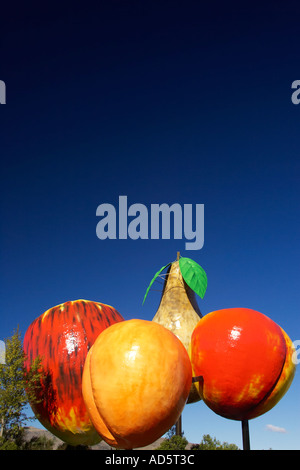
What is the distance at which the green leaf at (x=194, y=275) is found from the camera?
7.48 m

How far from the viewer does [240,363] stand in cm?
519

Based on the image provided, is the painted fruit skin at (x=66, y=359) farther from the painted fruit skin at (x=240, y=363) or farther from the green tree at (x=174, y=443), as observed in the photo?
the painted fruit skin at (x=240, y=363)

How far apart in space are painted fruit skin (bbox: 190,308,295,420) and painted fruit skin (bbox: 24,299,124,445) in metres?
1.95

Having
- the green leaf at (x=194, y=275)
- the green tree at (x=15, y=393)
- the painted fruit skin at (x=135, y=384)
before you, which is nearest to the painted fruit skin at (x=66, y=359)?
the green tree at (x=15, y=393)

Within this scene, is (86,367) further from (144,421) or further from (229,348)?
(229,348)

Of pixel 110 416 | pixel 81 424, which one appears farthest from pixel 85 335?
pixel 110 416

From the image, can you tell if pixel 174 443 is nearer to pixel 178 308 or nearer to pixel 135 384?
pixel 178 308

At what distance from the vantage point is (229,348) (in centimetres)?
525

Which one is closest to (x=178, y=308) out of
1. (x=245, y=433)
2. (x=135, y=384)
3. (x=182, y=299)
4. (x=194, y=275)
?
(x=182, y=299)

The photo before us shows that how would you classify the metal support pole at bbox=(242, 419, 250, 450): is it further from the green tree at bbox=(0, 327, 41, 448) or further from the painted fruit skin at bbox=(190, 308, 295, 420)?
the green tree at bbox=(0, 327, 41, 448)

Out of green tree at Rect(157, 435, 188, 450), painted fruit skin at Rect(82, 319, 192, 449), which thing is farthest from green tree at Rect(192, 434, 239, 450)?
painted fruit skin at Rect(82, 319, 192, 449)

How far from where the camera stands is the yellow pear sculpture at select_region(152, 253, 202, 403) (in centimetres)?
725
